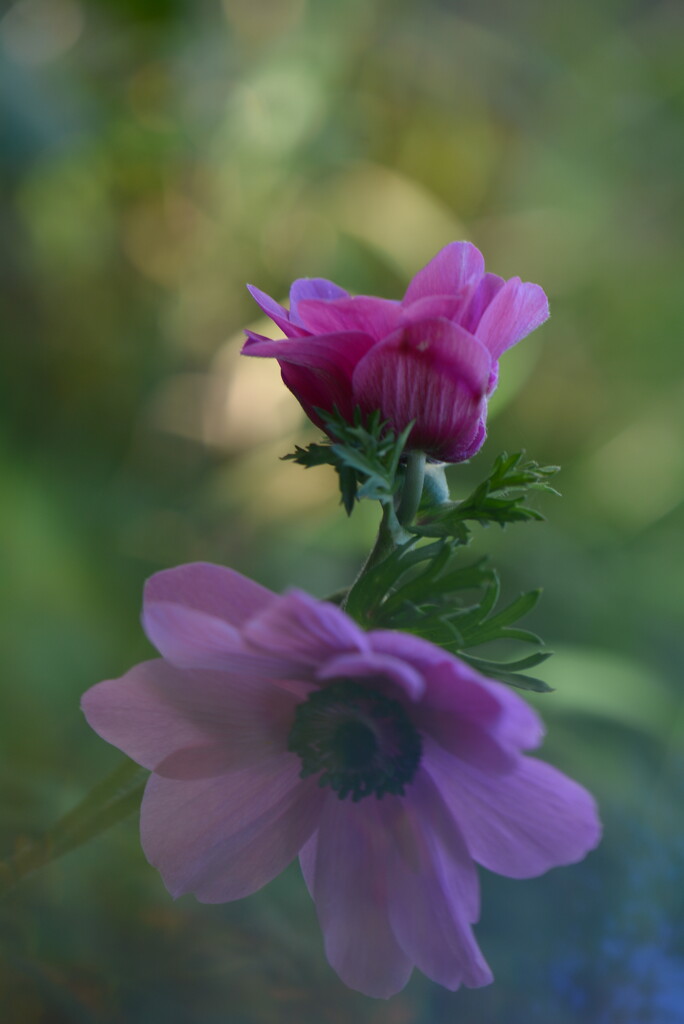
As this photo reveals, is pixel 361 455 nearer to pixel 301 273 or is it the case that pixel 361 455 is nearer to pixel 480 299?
pixel 480 299

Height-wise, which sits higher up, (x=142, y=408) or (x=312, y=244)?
(x=312, y=244)

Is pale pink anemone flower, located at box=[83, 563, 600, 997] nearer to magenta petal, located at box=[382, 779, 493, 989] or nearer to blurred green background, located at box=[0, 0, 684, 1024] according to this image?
magenta petal, located at box=[382, 779, 493, 989]

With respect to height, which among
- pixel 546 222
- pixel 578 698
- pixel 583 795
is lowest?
pixel 578 698

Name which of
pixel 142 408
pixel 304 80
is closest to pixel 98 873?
pixel 142 408

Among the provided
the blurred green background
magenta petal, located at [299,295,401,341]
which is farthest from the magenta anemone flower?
the blurred green background

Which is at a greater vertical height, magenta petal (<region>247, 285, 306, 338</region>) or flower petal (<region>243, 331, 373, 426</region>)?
magenta petal (<region>247, 285, 306, 338</region>)

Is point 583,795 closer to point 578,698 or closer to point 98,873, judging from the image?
point 98,873
